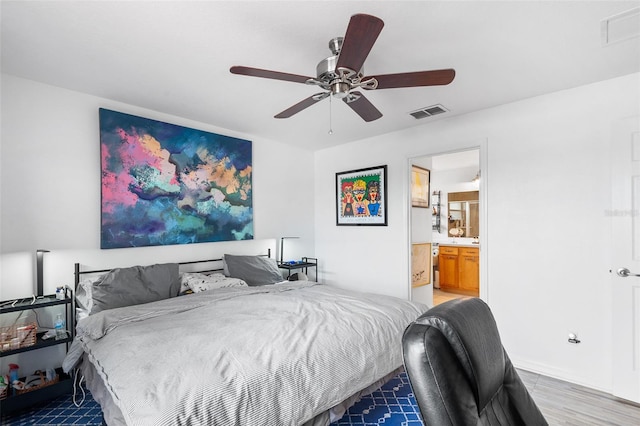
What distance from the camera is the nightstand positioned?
4.35 m

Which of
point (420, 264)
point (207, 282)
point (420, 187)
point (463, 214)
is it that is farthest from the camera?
point (463, 214)

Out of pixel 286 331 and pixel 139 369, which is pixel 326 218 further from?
pixel 139 369

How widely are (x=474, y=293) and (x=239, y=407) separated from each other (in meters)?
5.59

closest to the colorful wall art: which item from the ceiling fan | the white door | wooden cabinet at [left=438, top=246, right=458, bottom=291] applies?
the ceiling fan

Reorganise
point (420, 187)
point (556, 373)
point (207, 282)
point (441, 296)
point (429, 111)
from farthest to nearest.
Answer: point (441, 296), point (420, 187), point (429, 111), point (207, 282), point (556, 373)

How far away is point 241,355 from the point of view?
1.63 meters

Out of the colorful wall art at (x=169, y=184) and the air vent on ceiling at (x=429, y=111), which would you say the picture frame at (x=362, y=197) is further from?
the colorful wall art at (x=169, y=184)

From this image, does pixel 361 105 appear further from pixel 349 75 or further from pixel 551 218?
pixel 551 218

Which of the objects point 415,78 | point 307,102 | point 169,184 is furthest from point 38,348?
point 415,78

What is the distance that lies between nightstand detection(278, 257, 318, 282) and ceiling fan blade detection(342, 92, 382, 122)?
8.22ft

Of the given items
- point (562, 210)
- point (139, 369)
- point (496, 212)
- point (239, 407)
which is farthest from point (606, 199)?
point (139, 369)

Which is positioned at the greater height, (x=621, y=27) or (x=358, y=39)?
(x=621, y=27)

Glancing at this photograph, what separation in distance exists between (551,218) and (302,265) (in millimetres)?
2972

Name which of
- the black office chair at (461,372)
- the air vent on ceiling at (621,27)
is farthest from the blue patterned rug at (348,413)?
the air vent on ceiling at (621,27)
